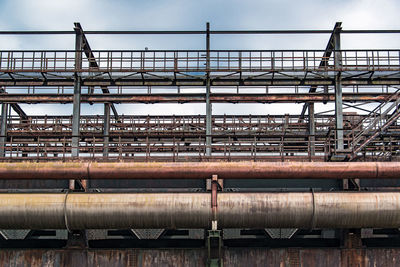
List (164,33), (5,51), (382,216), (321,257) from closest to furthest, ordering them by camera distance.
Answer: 1. (382,216)
2. (321,257)
3. (5,51)
4. (164,33)

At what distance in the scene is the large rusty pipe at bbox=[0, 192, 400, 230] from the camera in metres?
11.6

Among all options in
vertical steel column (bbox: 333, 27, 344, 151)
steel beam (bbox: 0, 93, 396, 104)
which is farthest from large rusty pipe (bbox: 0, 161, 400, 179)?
steel beam (bbox: 0, 93, 396, 104)

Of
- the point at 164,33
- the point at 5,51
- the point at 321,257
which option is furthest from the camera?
the point at 164,33

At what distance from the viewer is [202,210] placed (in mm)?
11570

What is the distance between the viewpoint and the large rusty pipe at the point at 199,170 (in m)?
11.8

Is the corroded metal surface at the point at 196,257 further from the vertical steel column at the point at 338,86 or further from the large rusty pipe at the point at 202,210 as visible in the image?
the vertical steel column at the point at 338,86

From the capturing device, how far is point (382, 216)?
11617 millimetres

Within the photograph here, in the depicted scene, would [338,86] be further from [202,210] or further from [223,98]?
[202,210]

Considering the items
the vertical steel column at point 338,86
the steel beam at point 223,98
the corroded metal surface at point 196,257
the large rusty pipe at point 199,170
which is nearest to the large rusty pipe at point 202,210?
the large rusty pipe at point 199,170

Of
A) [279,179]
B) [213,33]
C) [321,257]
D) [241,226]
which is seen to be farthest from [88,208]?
[213,33]

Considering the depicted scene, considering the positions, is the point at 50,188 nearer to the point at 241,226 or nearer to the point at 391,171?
the point at 241,226

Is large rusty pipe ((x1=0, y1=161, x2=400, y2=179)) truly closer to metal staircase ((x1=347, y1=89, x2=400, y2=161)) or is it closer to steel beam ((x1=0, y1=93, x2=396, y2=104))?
metal staircase ((x1=347, y1=89, x2=400, y2=161))

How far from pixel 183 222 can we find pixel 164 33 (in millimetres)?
12599

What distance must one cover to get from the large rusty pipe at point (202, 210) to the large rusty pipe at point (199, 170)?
2.04 ft
